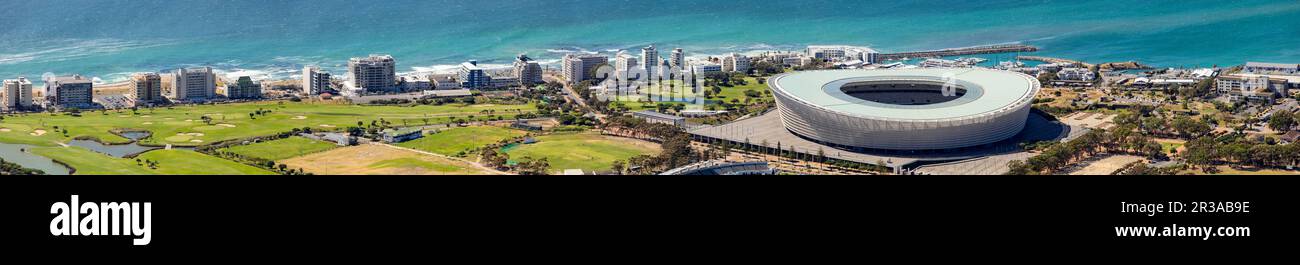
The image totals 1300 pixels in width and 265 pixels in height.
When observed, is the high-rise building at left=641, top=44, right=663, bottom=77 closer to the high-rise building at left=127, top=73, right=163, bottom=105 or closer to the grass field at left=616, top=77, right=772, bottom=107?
the grass field at left=616, top=77, right=772, bottom=107

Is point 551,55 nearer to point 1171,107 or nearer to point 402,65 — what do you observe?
point 402,65

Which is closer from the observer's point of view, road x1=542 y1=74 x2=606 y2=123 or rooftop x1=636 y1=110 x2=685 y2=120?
rooftop x1=636 y1=110 x2=685 y2=120

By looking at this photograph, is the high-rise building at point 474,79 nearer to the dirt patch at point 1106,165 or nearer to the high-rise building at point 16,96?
the high-rise building at point 16,96

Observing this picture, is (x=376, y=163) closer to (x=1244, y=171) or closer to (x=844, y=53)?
(x=1244, y=171)

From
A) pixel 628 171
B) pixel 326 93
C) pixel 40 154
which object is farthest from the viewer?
pixel 326 93

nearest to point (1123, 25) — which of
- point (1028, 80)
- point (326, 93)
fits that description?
point (1028, 80)

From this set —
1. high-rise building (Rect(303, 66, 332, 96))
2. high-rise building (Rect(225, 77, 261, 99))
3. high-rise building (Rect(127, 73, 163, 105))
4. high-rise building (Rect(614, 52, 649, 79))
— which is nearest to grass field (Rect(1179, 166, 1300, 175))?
high-rise building (Rect(614, 52, 649, 79))
